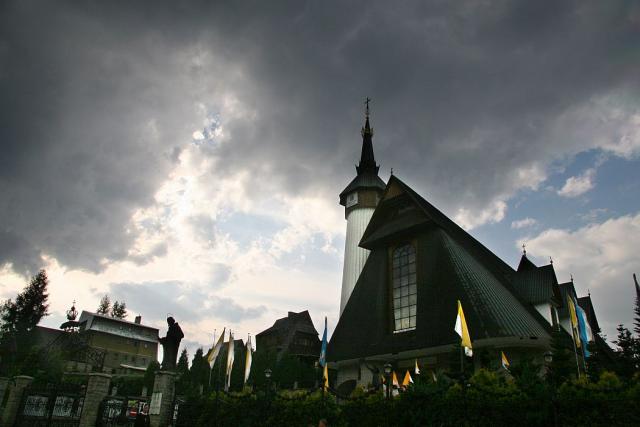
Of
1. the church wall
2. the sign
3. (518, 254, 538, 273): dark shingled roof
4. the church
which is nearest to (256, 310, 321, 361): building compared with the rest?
the church wall

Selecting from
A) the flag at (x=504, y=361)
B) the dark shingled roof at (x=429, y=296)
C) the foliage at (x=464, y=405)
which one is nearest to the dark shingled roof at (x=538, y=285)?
the dark shingled roof at (x=429, y=296)

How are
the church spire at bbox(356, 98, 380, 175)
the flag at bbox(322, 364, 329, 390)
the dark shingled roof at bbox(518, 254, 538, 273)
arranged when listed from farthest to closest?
the church spire at bbox(356, 98, 380, 175) → the dark shingled roof at bbox(518, 254, 538, 273) → the flag at bbox(322, 364, 329, 390)

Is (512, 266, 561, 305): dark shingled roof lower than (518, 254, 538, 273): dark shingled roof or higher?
lower

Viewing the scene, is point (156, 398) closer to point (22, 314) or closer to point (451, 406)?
point (451, 406)

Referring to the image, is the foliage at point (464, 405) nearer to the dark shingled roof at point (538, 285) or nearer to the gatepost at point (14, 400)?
the gatepost at point (14, 400)

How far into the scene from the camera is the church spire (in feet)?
140

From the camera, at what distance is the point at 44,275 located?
6438 centimetres

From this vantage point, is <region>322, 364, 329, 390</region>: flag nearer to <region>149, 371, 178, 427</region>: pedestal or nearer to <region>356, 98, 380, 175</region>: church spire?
<region>149, 371, 178, 427</region>: pedestal

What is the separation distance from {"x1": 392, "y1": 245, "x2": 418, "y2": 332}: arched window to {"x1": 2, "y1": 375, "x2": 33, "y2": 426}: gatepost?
1747 centimetres

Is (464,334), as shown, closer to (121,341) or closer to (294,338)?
(294,338)

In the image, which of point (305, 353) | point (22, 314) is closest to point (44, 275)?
point (22, 314)

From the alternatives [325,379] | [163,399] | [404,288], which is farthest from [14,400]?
[404,288]

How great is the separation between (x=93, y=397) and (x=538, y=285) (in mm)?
23703

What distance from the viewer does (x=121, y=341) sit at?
216ft
